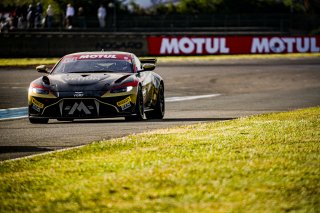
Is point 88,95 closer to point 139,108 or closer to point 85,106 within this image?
point 85,106

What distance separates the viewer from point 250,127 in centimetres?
1184

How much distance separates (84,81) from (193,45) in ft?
96.7

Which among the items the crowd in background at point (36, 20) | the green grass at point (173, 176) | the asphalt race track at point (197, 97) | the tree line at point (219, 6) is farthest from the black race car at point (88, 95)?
the tree line at point (219, 6)

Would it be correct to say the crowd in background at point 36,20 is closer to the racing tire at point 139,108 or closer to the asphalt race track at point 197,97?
the asphalt race track at point 197,97

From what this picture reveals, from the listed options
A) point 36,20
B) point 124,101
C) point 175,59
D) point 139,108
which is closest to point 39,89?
point 124,101

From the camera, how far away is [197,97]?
916 inches

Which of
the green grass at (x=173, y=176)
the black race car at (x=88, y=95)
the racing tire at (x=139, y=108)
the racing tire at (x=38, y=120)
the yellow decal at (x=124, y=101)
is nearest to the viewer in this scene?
the green grass at (x=173, y=176)

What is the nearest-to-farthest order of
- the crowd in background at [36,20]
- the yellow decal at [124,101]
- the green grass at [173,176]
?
1. the green grass at [173,176]
2. the yellow decal at [124,101]
3. the crowd in background at [36,20]

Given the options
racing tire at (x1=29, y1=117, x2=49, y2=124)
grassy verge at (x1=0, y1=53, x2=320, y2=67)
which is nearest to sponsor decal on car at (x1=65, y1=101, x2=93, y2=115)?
racing tire at (x1=29, y1=117, x2=49, y2=124)

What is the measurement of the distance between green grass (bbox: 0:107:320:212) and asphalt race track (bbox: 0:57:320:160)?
5.02 feet

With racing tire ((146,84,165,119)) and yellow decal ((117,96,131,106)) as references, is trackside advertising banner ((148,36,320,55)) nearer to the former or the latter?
racing tire ((146,84,165,119))

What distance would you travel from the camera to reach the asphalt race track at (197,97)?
11834 millimetres

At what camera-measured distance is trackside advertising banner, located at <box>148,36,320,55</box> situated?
140ft

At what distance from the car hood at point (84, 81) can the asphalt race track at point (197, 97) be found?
64 cm
